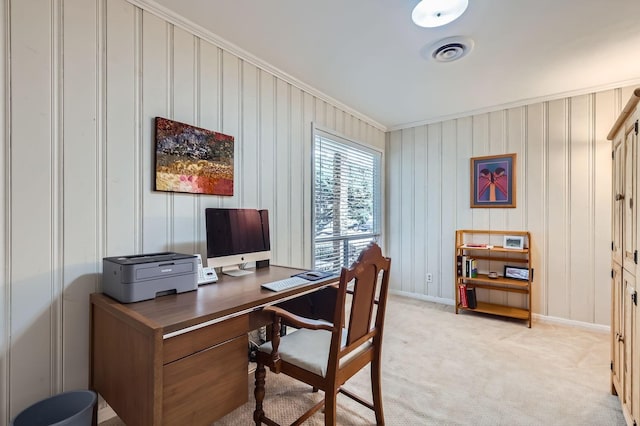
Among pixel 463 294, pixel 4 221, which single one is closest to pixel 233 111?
pixel 4 221

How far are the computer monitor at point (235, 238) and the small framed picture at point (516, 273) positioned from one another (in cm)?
272

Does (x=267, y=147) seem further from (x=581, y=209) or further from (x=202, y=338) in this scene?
(x=581, y=209)

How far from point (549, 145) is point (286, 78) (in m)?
2.86

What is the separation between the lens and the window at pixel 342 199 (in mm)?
3199

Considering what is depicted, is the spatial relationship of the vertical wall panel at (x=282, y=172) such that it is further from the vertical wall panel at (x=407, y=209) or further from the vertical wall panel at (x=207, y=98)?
the vertical wall panel at (x=407, y=209)

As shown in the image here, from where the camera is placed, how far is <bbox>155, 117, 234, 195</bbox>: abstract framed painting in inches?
73.5

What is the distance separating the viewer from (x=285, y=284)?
1747mm

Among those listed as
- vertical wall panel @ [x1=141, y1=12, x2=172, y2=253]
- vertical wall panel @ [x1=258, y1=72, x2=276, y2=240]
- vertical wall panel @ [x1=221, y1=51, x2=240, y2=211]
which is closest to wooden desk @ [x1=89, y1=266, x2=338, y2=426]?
vertical wall panel @ [x1=141, y1=12, x2=172, y2=253]

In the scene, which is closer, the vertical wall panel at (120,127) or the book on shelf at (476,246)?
the vertical wall panel at (120,127)

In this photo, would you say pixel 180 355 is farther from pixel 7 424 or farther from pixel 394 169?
pixel 394 169

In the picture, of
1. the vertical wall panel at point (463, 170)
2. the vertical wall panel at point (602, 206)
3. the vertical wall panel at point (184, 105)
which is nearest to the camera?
the vertical wall panel at point (184, 105)

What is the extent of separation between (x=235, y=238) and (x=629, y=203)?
87.8 inches

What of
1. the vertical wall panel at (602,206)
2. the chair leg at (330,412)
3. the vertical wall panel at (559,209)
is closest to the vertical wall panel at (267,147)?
the chair leg at (330,412)

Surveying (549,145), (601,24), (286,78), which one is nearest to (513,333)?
(549,145)
